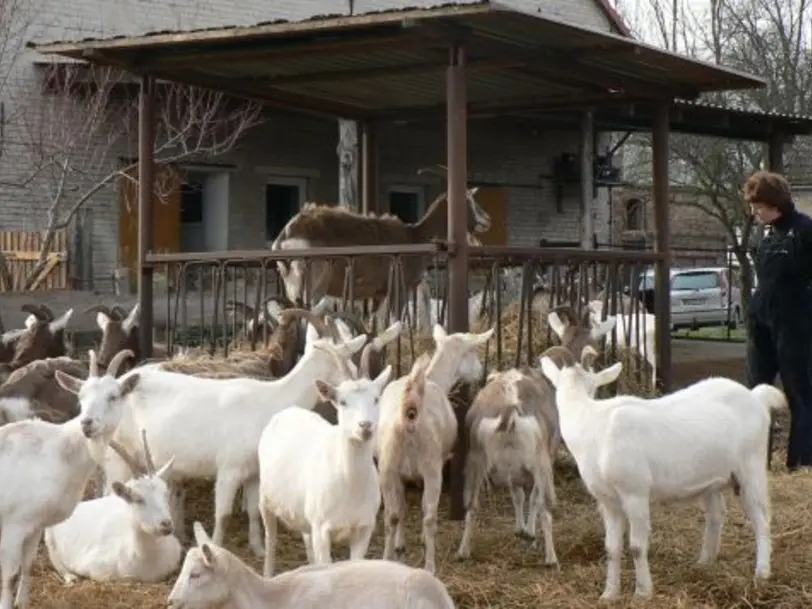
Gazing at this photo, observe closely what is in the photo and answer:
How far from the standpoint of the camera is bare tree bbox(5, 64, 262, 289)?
62.2 ft

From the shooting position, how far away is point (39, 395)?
32.8ft

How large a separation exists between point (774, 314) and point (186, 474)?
4306mm

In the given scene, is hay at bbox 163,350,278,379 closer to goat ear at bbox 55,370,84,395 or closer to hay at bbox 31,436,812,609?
hay at bbox 31,436,812,609

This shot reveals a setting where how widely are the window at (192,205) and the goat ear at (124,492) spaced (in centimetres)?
1502

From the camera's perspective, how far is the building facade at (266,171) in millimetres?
19875

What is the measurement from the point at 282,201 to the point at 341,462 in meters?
16.0

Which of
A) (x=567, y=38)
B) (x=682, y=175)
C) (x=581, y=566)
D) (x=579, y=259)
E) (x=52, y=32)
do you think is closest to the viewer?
(x=581, y=566)

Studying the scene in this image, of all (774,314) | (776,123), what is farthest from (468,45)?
(776,123)

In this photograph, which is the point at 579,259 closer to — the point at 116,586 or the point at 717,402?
the point at 717,402

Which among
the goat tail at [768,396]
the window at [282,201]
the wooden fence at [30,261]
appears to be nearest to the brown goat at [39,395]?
the goat tail at [768,396]

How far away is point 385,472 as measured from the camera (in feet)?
26.1

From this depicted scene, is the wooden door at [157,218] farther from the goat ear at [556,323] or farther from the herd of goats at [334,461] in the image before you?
the herd of goats at [334,461]

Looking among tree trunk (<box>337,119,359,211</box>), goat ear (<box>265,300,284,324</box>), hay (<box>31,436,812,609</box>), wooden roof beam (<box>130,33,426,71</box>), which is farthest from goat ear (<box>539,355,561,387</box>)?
tree trunk (<box>337,119,359,211</box>)

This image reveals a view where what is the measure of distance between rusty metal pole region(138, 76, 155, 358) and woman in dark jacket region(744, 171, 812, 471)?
15.1 ft
